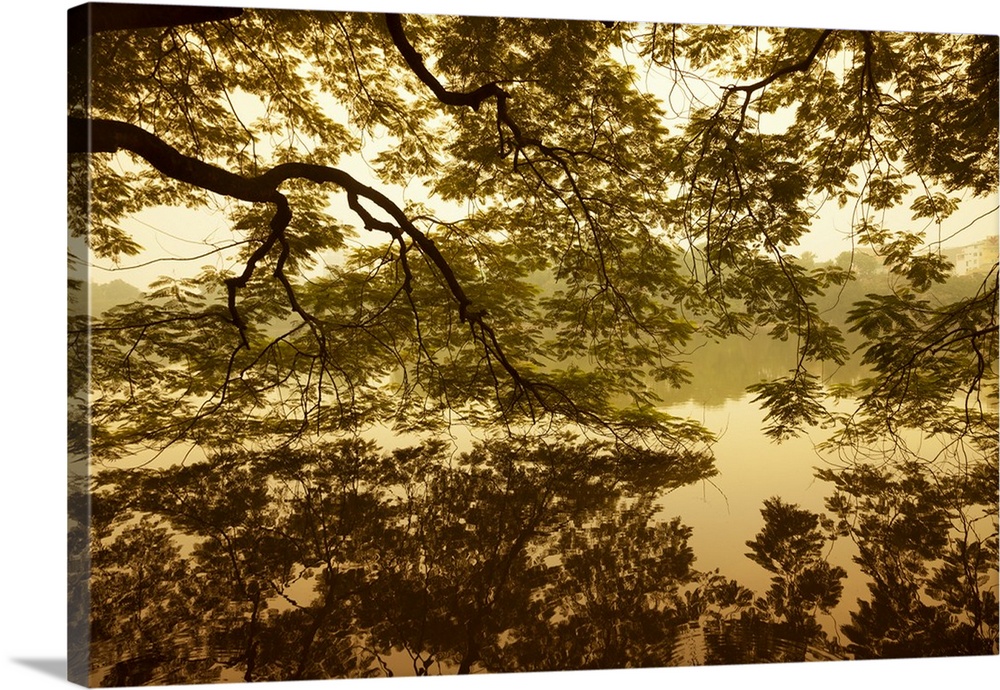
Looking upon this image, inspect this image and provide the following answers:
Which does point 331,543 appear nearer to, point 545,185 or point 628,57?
point 545,185

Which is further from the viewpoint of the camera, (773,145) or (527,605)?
(773,145)

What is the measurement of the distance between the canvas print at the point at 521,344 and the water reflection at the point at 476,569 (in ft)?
0.05

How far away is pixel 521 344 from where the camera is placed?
5.99 metres

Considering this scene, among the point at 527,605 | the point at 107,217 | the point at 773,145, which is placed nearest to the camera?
the point at 107,217

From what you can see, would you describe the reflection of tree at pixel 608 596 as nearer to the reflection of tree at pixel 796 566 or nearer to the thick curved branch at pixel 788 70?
the reflection of tree at pixel 796 566

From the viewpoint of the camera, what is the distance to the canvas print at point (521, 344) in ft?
18.3

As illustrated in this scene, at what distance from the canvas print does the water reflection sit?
0.01 meters

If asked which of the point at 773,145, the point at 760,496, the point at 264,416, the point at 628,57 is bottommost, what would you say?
the point at 760,496

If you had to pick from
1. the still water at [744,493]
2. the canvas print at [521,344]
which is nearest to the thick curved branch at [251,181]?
the canvas print at [521,344]

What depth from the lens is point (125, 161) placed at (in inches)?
218

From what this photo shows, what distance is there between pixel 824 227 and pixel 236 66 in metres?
Result: 2.88

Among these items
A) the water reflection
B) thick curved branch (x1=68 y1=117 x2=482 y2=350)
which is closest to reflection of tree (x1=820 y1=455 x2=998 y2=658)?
the water reflection

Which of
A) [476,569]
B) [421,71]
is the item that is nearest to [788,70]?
[421,71]

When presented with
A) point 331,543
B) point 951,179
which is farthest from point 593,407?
point 951,179
